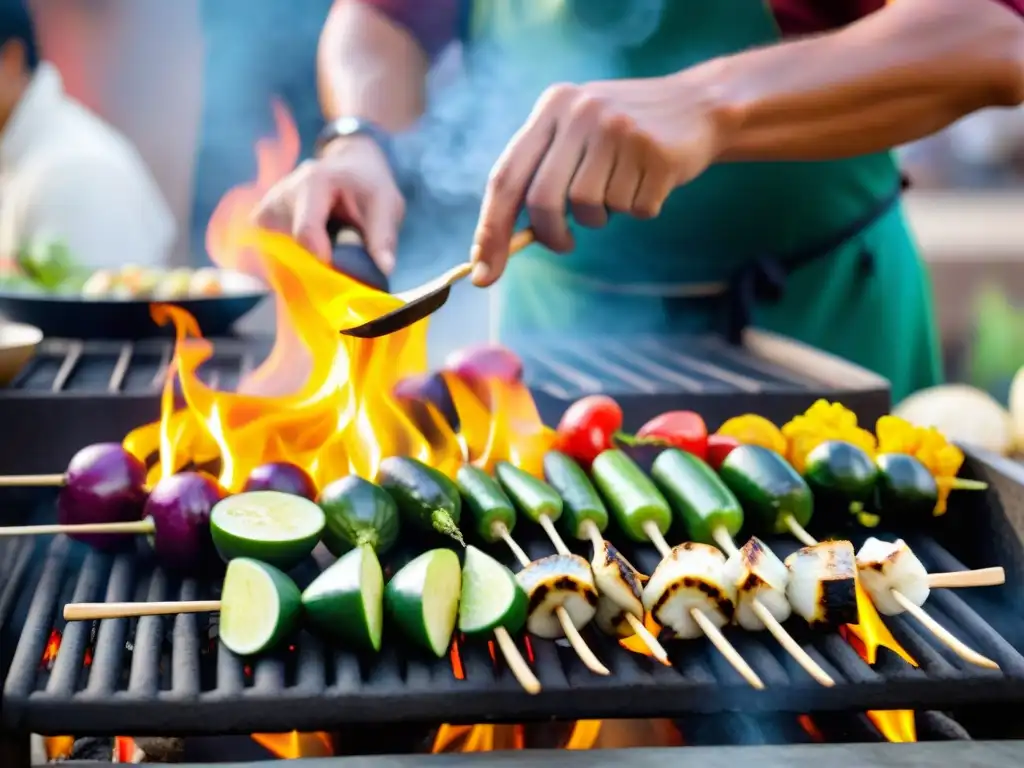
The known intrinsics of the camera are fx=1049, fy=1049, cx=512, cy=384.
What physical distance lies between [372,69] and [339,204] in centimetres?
96

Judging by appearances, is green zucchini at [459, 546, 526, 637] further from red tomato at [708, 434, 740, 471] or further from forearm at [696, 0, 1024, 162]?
forearm at [696, 0, 1024, 162]

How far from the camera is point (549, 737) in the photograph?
77.9 inches

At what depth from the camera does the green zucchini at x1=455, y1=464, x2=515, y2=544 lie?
2.11 m

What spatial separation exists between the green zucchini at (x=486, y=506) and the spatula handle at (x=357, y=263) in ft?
2.36

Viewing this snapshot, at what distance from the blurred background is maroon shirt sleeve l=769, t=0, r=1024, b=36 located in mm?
3892

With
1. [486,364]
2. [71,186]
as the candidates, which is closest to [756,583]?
[486,364]

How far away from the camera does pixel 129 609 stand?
5.80ft

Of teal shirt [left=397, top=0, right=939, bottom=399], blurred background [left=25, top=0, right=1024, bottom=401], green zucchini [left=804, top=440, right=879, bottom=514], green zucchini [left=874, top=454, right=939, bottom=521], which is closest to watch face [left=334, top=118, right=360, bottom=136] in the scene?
teal shirt [left=397, top=0, right=939, bottom=399]

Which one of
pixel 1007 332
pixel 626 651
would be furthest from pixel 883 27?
pixel 1007 332

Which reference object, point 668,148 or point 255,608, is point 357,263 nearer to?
point 668,148

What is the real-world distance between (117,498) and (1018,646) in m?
1.80

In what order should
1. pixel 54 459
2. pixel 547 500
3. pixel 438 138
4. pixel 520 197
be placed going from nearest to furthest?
pixel 547 500 → pixel 520 197 → pixel 54 459 → pixel 438 138

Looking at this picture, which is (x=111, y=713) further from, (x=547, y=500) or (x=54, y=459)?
(x=54, y=459)

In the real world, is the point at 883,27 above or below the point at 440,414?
above
